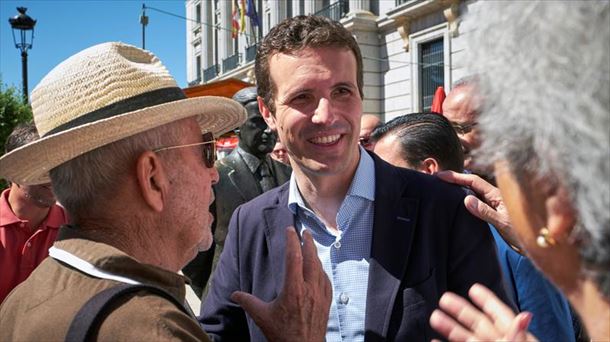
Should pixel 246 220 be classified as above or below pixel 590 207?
below

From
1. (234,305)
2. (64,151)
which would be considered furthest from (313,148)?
(64,151)

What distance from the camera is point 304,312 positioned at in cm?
180

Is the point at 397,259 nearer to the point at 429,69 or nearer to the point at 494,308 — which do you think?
the point at 494,308

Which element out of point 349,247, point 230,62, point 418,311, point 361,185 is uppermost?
point 361,185

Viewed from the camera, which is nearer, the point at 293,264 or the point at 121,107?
the point at 121,107

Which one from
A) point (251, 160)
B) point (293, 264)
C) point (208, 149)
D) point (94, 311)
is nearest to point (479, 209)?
point (293, 264)

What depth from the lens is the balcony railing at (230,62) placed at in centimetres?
3397

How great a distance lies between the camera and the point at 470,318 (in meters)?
1.32

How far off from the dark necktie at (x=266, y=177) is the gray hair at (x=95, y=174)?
7.70 ft

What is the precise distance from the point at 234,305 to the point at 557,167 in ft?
5.34

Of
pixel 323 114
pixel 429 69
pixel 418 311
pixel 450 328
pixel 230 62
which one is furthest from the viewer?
pixel 230 62

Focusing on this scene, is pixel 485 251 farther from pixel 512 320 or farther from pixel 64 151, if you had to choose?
pixel 64 151

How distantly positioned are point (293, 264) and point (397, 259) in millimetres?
411

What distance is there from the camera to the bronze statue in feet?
12.6
